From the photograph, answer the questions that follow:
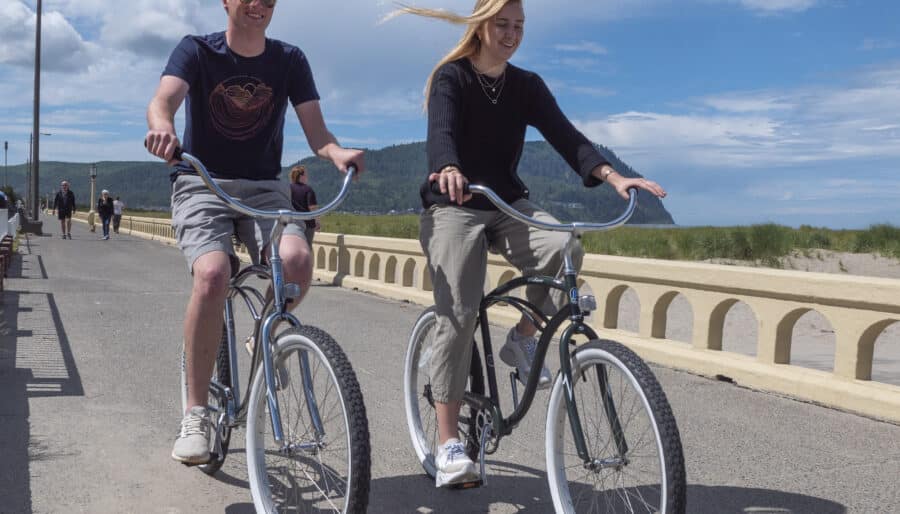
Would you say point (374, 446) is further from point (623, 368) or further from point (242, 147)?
point (623, 368)

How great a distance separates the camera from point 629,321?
14516 mm

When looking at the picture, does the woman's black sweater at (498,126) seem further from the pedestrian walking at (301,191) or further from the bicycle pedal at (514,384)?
the pedestrian walking at (301,191)

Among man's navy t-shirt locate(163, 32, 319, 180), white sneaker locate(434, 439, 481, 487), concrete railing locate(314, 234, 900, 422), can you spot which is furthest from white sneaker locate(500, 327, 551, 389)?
man's navy t-shirt locate(163, 32, 319, 180)

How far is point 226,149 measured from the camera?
3.84 metres

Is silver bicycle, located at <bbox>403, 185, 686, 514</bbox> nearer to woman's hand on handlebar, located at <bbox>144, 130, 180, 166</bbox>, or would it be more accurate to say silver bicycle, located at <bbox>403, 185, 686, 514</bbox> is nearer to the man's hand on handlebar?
the man's hand on handlebar

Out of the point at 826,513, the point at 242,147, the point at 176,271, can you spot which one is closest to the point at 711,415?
the point at 826,513

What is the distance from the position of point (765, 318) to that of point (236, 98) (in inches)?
184

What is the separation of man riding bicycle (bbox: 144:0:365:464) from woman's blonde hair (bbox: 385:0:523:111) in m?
0.49

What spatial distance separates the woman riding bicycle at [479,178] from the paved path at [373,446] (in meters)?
0.60

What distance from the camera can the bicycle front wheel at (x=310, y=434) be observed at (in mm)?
2928

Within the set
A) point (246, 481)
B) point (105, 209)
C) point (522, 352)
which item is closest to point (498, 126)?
point (522, 352)

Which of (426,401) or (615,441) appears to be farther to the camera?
(426,401)

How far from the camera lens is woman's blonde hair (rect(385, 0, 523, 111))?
3686mm

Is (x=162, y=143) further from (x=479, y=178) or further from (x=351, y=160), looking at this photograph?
(x=479, y=178)
